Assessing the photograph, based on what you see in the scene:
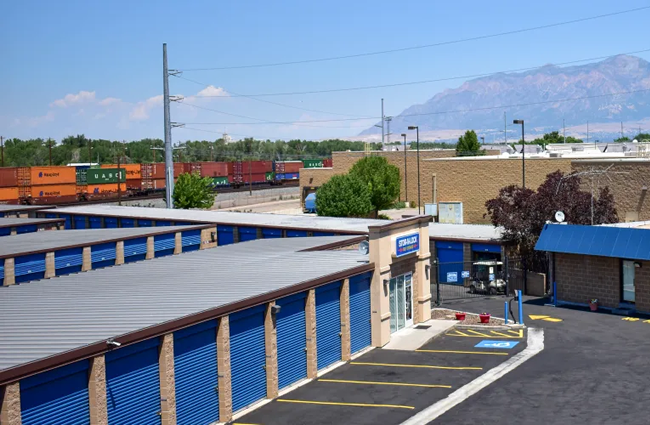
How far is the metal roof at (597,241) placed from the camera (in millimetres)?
35406

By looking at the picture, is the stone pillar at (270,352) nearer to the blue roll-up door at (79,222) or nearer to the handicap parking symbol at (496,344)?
the handicap parking symbol at (496,344)

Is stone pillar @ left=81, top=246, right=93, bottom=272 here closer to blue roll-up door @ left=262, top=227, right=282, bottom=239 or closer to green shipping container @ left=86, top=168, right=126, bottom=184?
blue roll-up door @ left=262, top=227, right=282, bottom=239

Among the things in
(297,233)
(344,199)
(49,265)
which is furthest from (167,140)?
(49,265)

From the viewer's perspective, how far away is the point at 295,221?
51500 millimetres

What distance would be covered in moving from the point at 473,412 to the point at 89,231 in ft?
94.2

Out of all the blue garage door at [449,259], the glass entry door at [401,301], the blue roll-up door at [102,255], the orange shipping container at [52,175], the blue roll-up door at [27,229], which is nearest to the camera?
the glass entry door at [401,301]

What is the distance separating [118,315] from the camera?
22.3 metres

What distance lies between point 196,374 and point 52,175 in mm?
71987

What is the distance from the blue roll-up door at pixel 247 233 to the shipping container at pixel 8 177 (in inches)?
1684

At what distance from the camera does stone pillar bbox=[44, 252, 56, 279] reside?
36.2 meters

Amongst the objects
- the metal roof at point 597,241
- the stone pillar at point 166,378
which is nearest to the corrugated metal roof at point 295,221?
the metal roof at point 597,241

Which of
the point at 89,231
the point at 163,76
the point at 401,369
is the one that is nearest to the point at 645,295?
the point at 401,369

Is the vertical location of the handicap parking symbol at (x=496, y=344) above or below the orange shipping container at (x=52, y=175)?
below

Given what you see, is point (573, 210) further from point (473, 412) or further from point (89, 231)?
point (89, 231)
